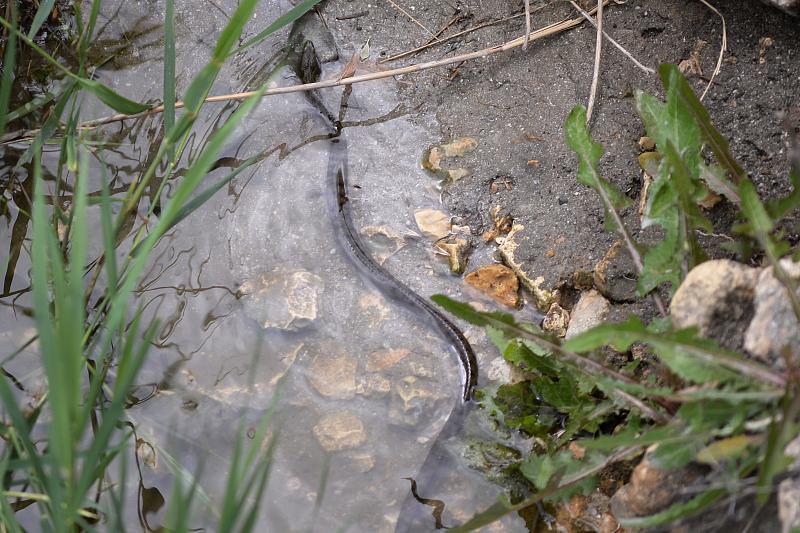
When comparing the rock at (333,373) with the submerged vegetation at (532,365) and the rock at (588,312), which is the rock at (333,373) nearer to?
the submerged vegetation at (532,365)

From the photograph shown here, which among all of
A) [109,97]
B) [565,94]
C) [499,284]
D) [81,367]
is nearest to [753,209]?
[499,284]

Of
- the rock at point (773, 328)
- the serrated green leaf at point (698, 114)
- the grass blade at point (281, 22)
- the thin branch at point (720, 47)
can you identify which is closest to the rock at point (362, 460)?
the rock at point (773, 328)

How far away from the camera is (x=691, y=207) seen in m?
2.22

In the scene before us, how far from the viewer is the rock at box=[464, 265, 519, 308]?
2736mm

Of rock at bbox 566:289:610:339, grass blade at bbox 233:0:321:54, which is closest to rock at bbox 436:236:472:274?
rock at bbox 566:289:610:339

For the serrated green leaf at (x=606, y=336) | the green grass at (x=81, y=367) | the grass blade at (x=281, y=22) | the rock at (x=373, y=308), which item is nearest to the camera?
the green grass at (x=81, y=367)

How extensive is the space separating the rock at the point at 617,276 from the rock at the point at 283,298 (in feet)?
3.28

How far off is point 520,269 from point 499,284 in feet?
0.30

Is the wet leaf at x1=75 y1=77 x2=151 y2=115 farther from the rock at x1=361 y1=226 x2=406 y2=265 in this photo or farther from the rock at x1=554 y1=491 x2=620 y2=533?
the rock at x1=554 y1=491 x2=620 y2=533

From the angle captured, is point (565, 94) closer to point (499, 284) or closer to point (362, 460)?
point (499, 284)

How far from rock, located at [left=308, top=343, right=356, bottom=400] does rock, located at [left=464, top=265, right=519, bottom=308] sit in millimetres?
536

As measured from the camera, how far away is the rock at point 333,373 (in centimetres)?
266

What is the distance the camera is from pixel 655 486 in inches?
76.6

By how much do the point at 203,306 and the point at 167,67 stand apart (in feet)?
2.92
